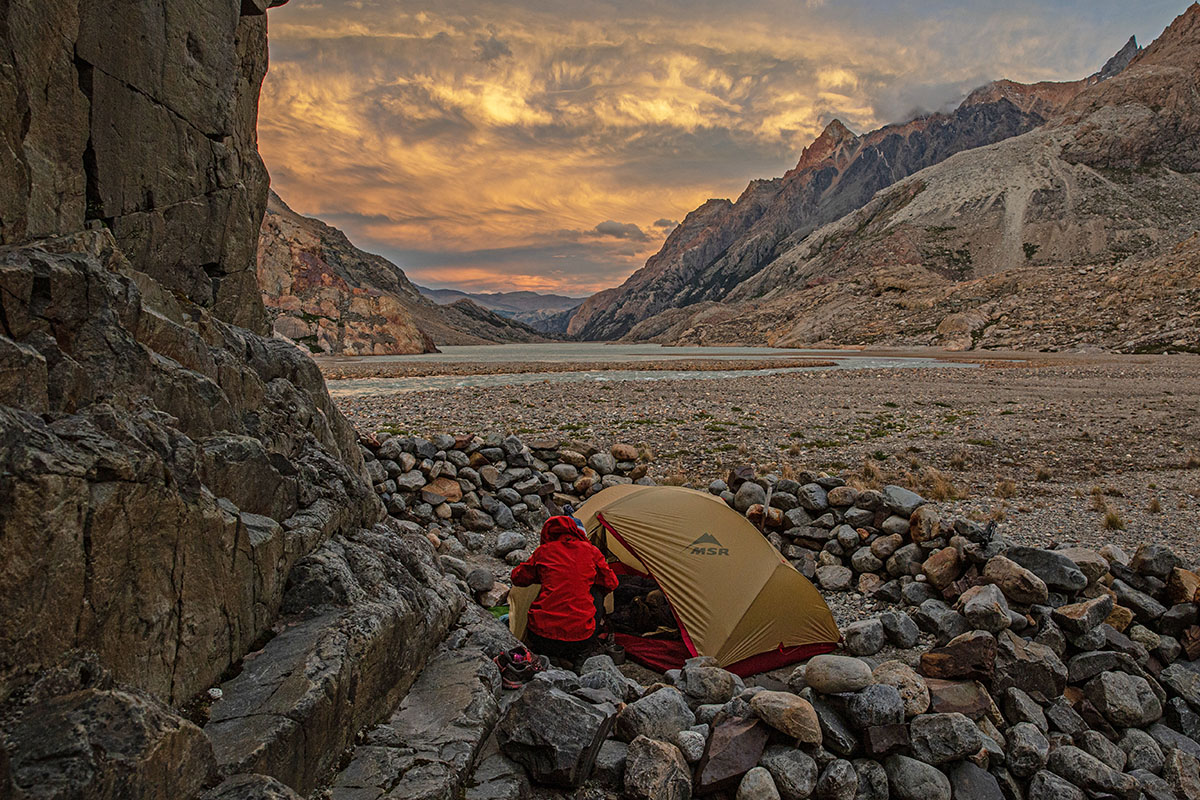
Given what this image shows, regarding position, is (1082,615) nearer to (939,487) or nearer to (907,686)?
(907,686)

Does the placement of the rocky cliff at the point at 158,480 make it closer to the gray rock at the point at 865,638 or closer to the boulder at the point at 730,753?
the boulder at the point at 730,753

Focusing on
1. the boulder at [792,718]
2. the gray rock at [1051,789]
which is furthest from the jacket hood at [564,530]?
the gray rock at [1051,789]

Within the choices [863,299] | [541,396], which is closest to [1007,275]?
[863,299]

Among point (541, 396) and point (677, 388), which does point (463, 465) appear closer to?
point (541, 396)

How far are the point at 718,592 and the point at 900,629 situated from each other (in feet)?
8.73

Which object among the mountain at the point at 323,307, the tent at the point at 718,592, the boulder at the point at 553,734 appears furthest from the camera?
the mountain at the point at 323,307

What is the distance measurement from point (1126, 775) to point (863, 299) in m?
172

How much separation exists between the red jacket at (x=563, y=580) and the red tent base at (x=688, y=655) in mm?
1320

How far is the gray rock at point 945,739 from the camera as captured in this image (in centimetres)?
622

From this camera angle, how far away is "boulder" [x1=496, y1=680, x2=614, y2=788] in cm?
523

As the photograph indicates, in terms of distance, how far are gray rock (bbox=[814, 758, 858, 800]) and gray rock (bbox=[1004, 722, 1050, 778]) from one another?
208 cm

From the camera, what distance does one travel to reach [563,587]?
26.5ft

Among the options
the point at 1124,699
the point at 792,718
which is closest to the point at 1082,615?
the point at 1124,699

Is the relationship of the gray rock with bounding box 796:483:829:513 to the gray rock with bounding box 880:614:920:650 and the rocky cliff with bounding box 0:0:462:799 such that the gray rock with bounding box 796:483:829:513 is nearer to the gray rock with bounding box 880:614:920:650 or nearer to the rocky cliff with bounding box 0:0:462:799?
the gray rock with bounding box 880:614:920:650
